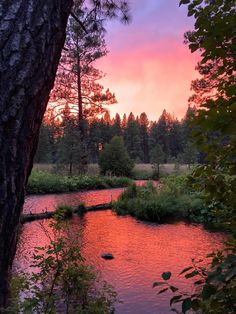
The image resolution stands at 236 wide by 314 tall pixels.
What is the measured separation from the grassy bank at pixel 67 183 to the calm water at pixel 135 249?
5883 mm

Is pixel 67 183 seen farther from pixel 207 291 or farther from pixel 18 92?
pixel 207 291

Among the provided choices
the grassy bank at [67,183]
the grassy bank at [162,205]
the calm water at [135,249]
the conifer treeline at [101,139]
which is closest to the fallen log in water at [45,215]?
the calm water at [135,249]

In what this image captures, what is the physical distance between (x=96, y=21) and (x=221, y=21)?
2627 millimetres

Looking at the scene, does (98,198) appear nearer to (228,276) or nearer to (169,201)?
(169,201)

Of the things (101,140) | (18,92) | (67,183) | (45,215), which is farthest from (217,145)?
(101,140)

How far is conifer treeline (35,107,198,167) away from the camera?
26859 millimetres

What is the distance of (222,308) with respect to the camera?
1488mm

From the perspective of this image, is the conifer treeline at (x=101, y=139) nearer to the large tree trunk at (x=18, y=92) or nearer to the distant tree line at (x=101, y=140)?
the distant tree line at (x=101, y=140)

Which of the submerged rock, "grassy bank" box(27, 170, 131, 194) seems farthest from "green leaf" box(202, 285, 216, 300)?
"grassy bank" box(27, 170, 131, 194)

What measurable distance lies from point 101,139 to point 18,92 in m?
48.2

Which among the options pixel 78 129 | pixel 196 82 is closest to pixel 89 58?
pixel 78 129

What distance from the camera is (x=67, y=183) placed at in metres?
22.7

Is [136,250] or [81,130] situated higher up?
[81,130]

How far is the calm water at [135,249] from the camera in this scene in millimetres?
6945
